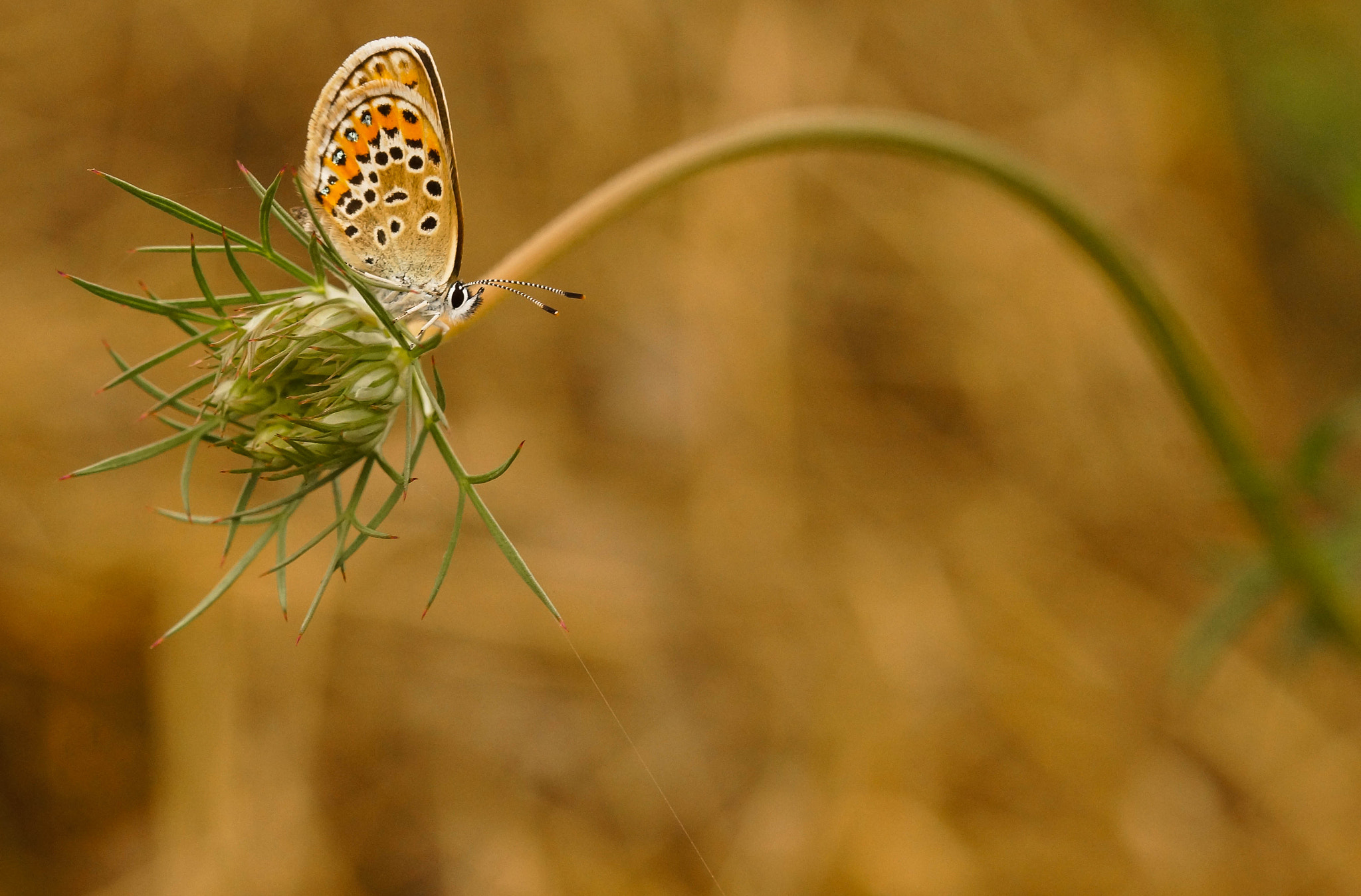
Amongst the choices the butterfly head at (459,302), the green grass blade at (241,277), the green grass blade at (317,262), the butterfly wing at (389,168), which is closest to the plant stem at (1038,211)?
the butterfly head at (459,302)

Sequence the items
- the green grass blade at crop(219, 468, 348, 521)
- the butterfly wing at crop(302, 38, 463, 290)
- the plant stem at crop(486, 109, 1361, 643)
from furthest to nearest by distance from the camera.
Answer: the plant stem at crop(486, 109, 1361, 643) < the butterfly wing at crop(302, 38, 463, 290) < the green grass blade at crop(219, 468, 348, 521)

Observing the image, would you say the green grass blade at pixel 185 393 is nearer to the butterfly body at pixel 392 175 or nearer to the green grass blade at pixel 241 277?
the green grass blade at pixel 241 277

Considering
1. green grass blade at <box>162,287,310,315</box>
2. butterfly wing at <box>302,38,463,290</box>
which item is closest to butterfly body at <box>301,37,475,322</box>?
butterfly wing at <box>302,38,463,290</box>

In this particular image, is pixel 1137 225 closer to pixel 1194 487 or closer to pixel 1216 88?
pixel 1216 88

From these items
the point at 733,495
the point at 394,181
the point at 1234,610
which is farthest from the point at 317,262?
the point at 733,495

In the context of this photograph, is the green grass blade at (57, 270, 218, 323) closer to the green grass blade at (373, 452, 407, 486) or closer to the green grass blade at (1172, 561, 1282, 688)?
the green grass blade at (373, 452, 407, 486)

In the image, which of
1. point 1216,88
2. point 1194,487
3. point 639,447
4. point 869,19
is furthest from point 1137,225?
point 639,447
